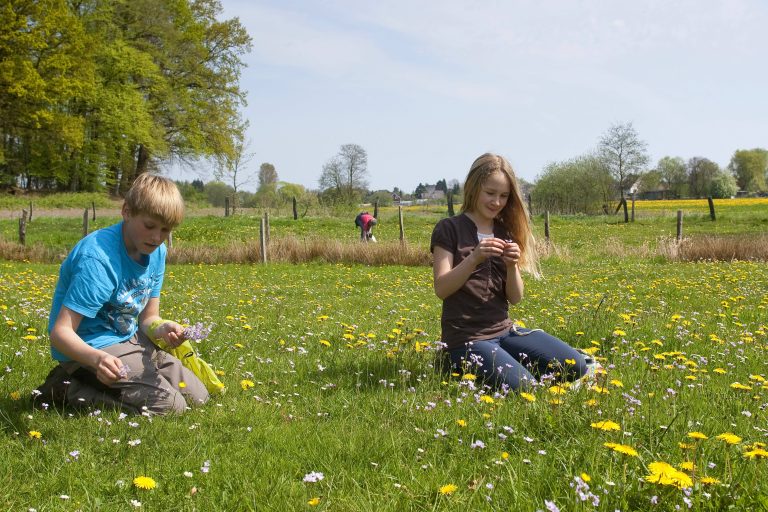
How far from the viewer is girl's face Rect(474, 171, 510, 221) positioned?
4352 millimetres

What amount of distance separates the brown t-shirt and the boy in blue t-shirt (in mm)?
1774

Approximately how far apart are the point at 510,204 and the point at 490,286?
2.27 feet

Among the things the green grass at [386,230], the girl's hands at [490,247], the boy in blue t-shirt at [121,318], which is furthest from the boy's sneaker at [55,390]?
the green grass at [386,230]

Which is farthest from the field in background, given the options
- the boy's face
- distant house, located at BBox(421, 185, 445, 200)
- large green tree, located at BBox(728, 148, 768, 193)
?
distant house, located at BBox(421, 185, 445, 200)

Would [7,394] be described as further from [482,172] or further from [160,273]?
[482,172]

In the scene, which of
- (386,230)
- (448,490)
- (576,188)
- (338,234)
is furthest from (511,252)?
(576,188)

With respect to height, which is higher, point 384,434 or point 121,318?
point 121,318

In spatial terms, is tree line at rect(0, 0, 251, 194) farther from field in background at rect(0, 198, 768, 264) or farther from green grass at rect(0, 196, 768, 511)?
green grass at rect(0, 196, 768, 511)

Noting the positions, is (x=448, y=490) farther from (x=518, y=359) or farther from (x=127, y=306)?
(x=127, y=306)

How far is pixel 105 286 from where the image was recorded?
340 cm

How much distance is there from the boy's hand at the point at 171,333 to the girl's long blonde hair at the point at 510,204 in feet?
7.36

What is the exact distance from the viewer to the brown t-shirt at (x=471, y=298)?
4.29 meters

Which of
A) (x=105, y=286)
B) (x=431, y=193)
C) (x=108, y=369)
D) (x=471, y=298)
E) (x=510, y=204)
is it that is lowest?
(x=108, y=369)

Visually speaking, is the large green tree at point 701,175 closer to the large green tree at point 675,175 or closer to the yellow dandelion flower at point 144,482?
the large green tree at point 675,175
